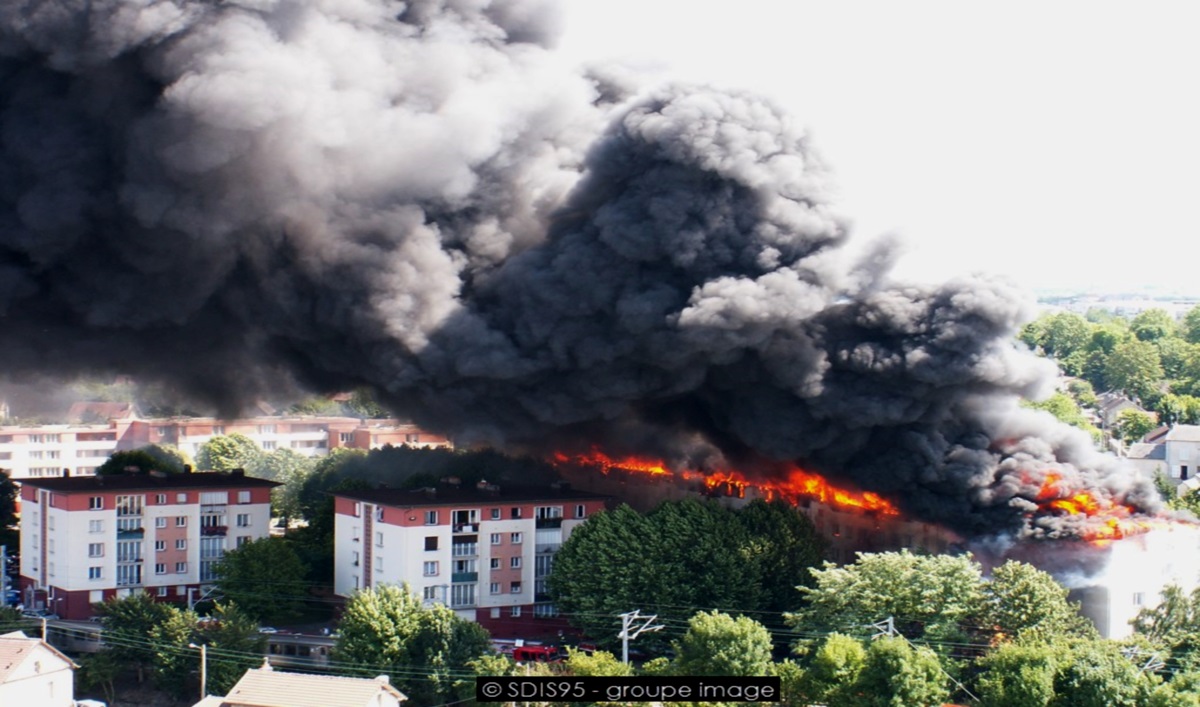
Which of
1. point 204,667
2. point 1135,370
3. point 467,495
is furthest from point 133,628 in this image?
point 1135,370

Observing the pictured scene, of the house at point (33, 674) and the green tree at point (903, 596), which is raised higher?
the green tree at point (903, 596)

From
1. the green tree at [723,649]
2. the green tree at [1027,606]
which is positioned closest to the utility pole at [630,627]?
the green tree at [723,649]

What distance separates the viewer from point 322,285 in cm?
4019

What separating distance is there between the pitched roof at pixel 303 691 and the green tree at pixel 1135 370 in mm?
69204

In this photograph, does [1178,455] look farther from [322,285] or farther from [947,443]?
[322,285]

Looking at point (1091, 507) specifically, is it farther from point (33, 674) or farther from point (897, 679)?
point (33, 674)

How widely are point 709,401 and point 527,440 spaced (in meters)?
4.74

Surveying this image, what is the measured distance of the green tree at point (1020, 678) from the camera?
2895cm

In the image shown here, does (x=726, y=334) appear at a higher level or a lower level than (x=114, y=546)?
higher

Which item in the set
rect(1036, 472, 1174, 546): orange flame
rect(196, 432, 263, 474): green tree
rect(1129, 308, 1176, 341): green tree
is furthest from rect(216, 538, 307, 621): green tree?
rect(1129, 308, 1176, 341): green tree

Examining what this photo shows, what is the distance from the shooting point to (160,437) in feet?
237

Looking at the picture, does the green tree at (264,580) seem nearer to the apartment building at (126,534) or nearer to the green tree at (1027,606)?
the apartment building at (126,534)

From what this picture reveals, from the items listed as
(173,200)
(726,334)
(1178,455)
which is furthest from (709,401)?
(1178,455)

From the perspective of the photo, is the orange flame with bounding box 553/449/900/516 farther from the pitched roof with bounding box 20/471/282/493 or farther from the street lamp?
the street lamp
